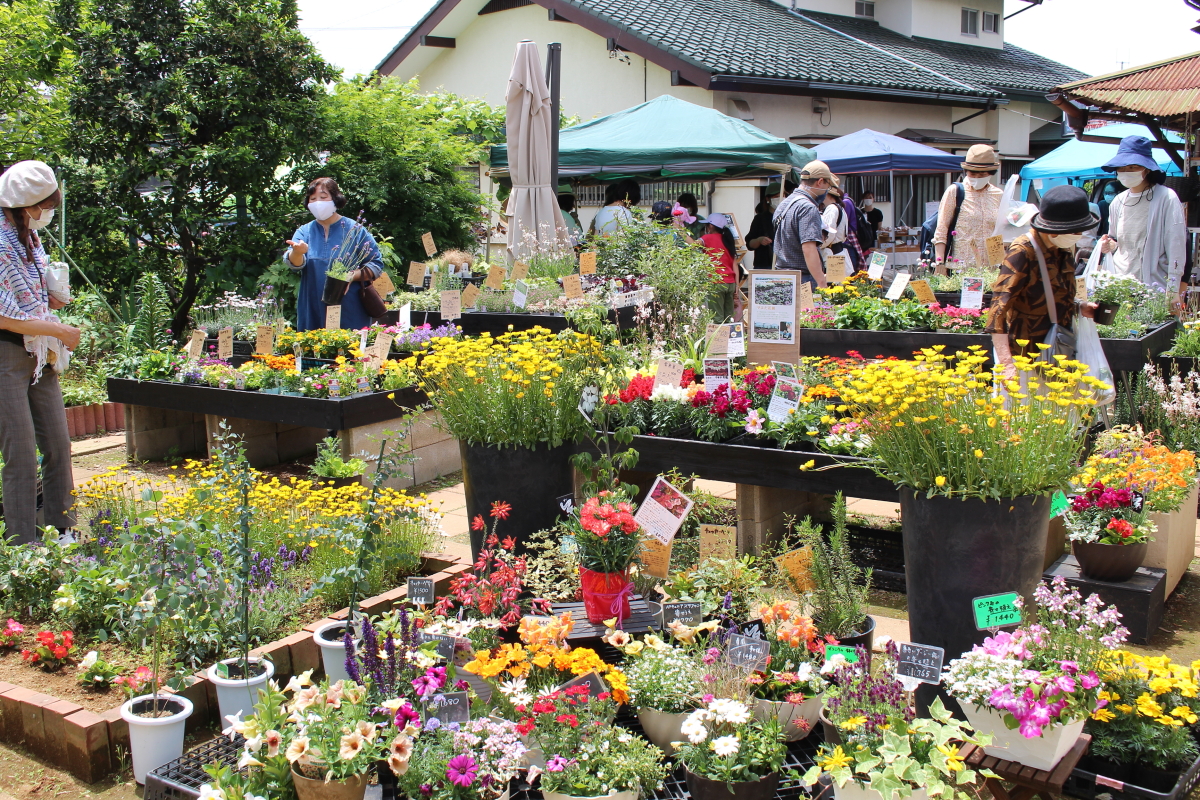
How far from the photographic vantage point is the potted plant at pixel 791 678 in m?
2.57

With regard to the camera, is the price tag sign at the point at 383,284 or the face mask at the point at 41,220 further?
the price tag sign at the point at 383,284

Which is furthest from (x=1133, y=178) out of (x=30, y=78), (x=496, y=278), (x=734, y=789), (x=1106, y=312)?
(x=30, y=78)

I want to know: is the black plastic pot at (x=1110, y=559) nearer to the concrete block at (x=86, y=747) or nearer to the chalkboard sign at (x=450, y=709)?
the chalkboard sign at (x=450, y=709)

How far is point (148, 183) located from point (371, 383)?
5.77 metres

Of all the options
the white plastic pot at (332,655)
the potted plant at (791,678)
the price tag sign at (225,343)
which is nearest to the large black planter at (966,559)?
the potted plant at (791,678)

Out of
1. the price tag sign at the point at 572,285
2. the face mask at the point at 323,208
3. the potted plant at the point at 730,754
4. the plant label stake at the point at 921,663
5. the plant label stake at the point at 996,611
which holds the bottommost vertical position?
the potted plant at the point at 730,754

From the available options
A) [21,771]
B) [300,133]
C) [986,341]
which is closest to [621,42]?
[300,133]

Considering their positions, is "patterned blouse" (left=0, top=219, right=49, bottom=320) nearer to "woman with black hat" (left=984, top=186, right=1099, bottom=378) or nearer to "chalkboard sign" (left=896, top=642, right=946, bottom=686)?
"chalkboard sign" (left=896, top=642, right=946, bottom=686)

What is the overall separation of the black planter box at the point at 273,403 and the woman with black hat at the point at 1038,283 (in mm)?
3035

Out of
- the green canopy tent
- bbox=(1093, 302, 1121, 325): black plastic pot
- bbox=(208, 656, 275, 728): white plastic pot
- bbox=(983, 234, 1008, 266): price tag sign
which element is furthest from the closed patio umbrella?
bbox=(208, 656, 275, 728): white plastic pot

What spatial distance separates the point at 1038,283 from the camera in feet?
12.5

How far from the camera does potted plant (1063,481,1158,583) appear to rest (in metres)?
3.51

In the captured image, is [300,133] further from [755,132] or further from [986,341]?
[986,341]

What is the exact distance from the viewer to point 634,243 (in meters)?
8.43
